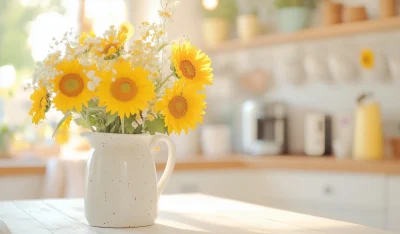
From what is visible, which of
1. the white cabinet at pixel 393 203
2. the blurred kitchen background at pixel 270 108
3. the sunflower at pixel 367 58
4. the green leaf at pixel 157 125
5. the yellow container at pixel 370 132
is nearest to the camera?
the green leaf at pixel 157 125

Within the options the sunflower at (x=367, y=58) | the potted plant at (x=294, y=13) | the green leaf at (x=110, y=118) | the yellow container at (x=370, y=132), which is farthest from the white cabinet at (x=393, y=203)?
the green leaf at (x=110, y=118)

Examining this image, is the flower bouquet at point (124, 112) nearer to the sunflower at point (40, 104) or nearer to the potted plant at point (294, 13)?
the sunflower at point (40, 104)

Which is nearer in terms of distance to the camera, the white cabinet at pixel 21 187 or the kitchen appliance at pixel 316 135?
the white cabinet at pixel 21 187

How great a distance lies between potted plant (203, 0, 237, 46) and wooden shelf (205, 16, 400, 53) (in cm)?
8

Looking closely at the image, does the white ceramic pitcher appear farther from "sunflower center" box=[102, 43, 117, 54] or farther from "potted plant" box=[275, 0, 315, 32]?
"potted plant" box=[275, 0, 315, 32]

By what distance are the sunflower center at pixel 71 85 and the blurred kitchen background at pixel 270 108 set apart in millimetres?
1569

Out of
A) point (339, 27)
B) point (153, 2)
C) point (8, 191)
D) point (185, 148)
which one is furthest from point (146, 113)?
point (153, 2)

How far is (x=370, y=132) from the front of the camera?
325 centimetres

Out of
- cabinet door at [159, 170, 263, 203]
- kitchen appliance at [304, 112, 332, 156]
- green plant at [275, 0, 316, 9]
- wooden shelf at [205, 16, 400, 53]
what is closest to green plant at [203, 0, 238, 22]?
wooden shelf at [205, 16, 400, 53]

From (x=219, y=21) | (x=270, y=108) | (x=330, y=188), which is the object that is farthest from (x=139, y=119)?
(x=219, y=21)

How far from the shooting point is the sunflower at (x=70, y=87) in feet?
4.04

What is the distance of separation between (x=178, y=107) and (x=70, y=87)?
230 mm

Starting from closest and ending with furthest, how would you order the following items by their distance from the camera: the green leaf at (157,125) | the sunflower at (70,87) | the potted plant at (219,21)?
the sunflower at (70,87), the green leaf at (157,125), the potted plant at (219,21)

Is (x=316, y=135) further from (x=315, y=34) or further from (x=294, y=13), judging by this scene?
(x=294, y=13)
